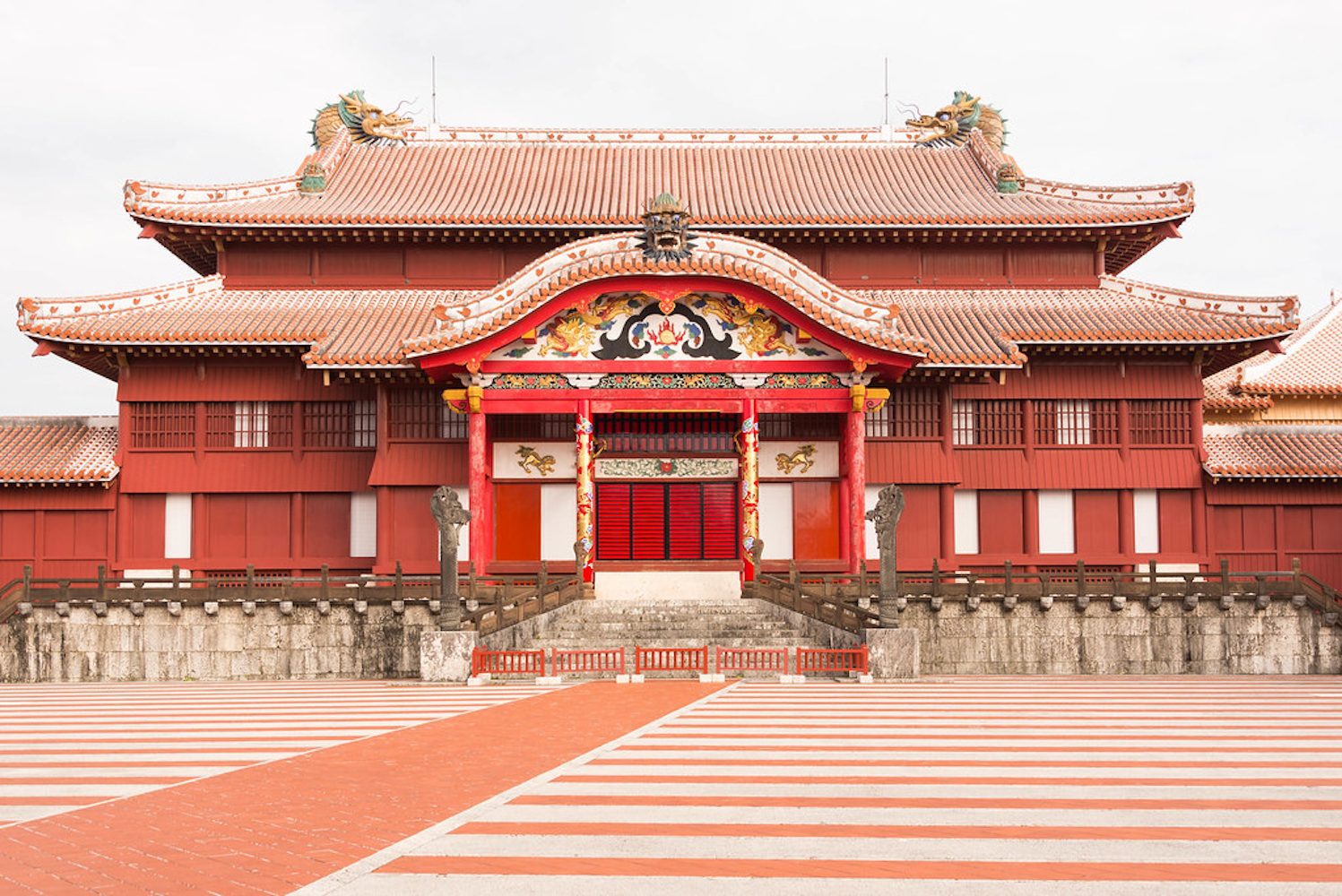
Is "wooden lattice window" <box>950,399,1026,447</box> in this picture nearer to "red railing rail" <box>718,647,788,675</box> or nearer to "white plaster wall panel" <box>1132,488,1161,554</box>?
"white plaster wall panel" <box>1132,488,1161,554</box>

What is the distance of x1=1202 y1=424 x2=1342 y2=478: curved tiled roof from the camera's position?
29000 millimetres

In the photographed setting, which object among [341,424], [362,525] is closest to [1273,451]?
[362,525]

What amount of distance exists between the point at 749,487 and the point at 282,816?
18.6m

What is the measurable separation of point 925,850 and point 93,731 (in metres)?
11.2

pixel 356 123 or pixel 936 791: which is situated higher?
pixel 356 123

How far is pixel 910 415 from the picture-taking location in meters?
29.5

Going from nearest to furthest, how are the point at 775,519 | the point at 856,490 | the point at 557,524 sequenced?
the point at 856,490
the point at 557,524
the point at 775,519

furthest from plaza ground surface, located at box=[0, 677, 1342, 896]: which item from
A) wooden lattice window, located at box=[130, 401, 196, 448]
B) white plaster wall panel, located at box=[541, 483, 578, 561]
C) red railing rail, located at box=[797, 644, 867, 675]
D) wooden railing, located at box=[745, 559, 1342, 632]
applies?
wooden lattice window, located at box=[130, 401, 196, 448]

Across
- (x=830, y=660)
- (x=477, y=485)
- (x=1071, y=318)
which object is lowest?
(x=830, y=660)

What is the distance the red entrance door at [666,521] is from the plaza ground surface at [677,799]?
40.9ft

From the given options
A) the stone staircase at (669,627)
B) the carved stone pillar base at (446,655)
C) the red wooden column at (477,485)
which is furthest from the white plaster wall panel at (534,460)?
the carved stone pillar base at (446,655)

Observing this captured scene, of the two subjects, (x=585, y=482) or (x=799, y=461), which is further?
(x=799, y=461)

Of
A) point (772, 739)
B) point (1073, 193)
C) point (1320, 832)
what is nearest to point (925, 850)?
point (1320, 832)

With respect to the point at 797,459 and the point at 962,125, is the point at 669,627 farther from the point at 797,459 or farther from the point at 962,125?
the point at 962,125
